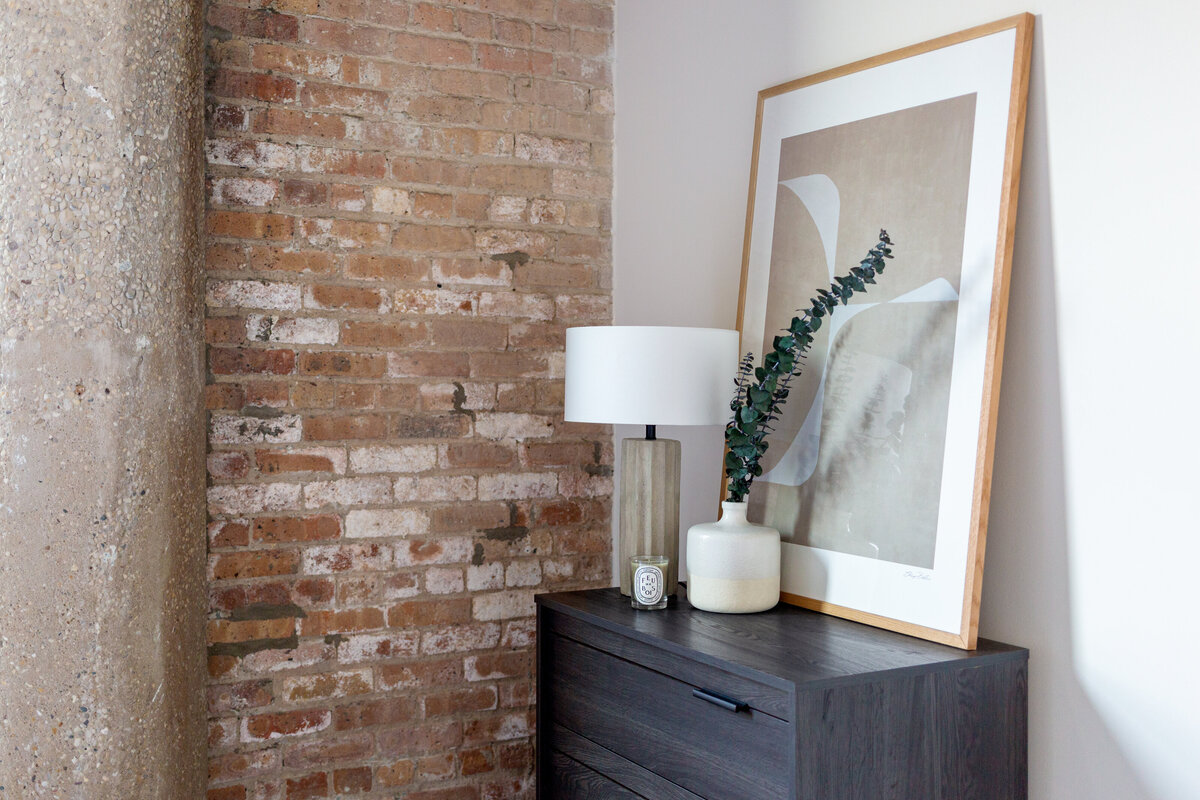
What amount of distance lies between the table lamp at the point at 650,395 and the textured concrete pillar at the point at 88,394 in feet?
2.85

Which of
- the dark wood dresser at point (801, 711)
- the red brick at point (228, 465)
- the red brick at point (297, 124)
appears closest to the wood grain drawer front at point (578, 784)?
the dark wood dresser at point (801, 711)

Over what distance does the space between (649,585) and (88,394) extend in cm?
114

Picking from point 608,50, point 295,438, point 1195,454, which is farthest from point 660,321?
point 1195,454

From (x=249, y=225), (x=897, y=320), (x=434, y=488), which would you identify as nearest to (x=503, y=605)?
(x=434, y=488)

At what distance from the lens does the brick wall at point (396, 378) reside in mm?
2258

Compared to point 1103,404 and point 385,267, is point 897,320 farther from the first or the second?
point 385,267

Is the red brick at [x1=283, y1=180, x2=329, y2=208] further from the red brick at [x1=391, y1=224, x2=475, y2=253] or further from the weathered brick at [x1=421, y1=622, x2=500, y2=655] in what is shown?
the weathered brick at [x1=421, y1=622, x2=500, y2=655]

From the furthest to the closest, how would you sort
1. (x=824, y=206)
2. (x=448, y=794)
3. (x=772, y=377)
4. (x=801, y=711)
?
(x=448, y=794) < (x=824, y=206) < (x=772, y=377) < (x=801, y=711)

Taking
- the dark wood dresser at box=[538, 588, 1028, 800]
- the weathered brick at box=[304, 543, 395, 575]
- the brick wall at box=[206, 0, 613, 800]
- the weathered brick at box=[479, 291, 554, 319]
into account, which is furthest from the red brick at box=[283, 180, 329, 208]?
the dark wood dresser at box=[538, 588, 1028, 800]

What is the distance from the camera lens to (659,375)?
1.93 meters

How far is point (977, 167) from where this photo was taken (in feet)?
5.47

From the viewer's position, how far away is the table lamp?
193 centimetres

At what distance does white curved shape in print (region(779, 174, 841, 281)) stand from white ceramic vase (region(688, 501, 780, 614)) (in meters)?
0.54

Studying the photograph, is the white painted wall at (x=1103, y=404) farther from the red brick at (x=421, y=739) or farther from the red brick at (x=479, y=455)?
the red brick at (x=421, y=739)
